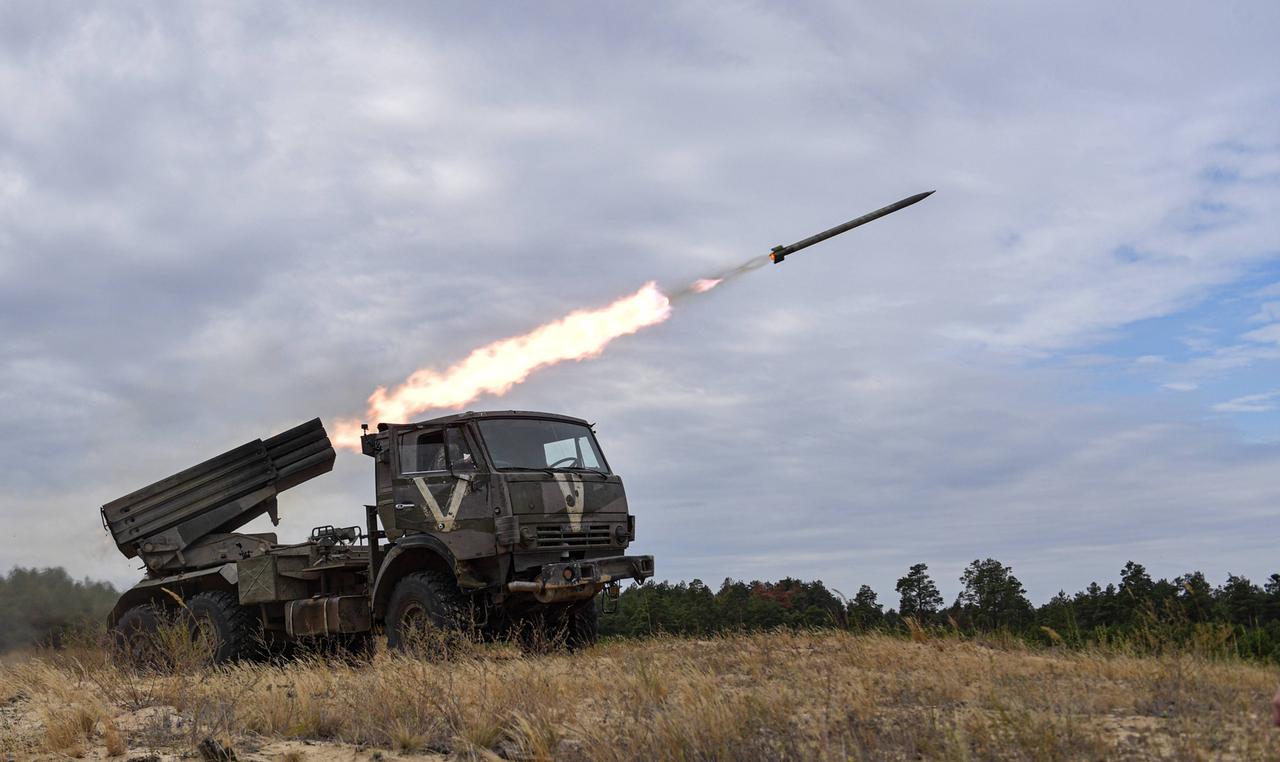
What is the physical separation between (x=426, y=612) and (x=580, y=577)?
202cm

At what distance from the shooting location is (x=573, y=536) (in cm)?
1308

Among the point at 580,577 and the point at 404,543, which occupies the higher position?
the point at 404,543

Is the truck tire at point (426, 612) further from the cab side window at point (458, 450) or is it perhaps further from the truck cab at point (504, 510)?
the cab side window at point (458, 450)

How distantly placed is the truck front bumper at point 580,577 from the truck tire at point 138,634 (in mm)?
6707

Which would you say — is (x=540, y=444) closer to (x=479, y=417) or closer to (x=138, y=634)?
(x=479, y=417)

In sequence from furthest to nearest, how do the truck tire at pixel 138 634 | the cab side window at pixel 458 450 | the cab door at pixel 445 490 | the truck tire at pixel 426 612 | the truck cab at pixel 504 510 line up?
the truck tire at pixel 138 634, the cab side window at pixel 458 450, the cab door at pixel 445 490, the truck cab at pixel 504 510, the truck tire at pixel 426 612

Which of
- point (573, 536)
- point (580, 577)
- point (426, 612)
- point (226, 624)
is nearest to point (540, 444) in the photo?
point (573, 536)

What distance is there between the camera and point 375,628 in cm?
1450

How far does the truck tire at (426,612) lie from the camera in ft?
40.9

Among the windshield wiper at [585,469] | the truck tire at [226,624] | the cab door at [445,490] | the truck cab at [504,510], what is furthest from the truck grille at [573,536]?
the truck tire at [226,624]

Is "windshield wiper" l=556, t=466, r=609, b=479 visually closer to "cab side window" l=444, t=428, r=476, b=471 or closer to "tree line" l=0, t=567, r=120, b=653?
"cab side window" l=444, t=428, r=476, b=471

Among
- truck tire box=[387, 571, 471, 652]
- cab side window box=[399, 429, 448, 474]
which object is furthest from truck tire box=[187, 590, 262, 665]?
cab side window box=[399, 429, 448, 474]

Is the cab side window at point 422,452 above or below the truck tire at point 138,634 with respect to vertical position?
above

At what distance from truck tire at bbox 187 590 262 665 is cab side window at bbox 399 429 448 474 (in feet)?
12.4
